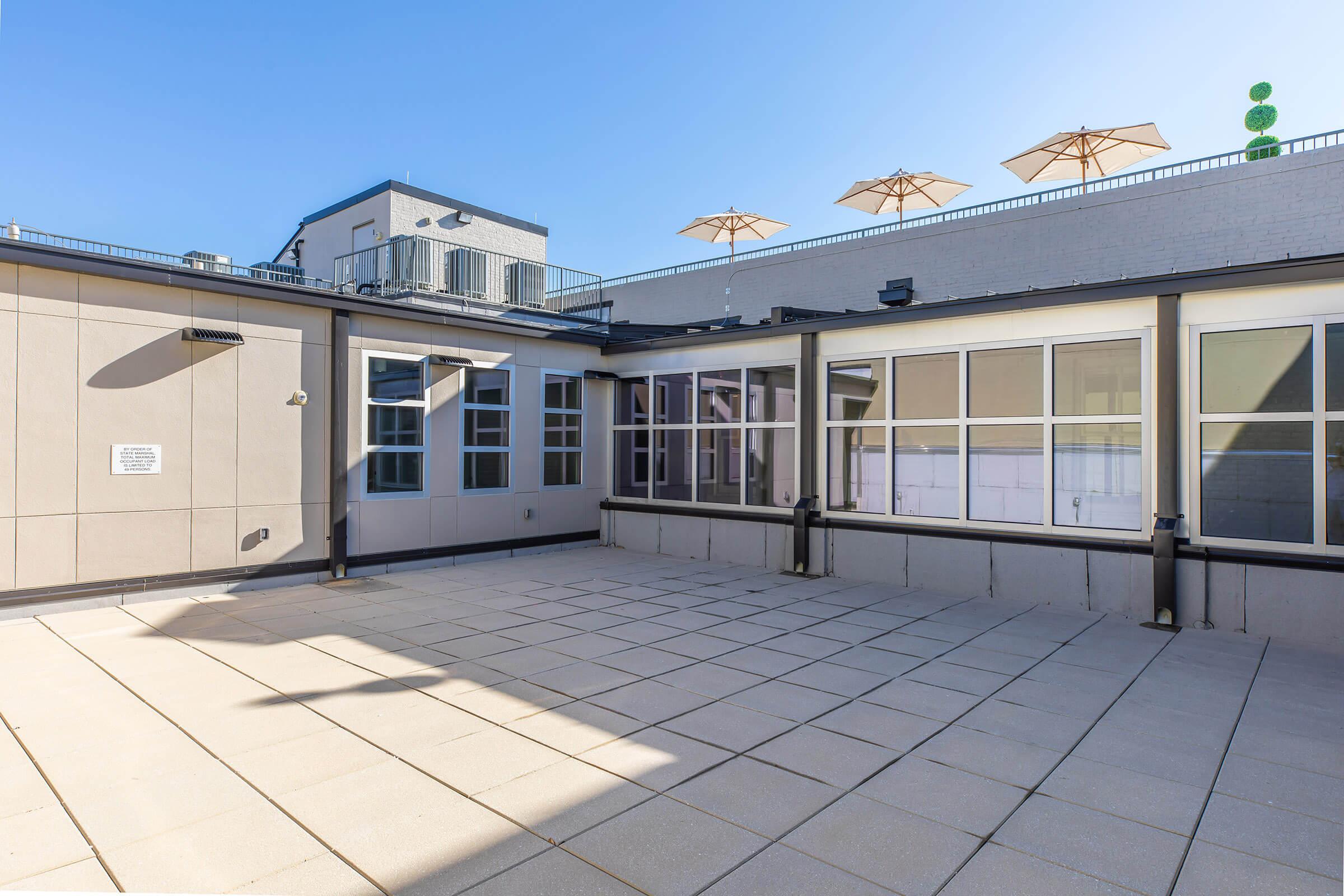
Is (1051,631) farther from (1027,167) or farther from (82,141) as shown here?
(82,141)

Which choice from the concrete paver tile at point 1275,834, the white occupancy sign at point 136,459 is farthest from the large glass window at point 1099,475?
the white occupancy sign at point 136,459

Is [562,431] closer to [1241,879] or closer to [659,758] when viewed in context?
[659,758]

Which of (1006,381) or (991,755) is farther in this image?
(1006,381)

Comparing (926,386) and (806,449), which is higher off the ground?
(926,386)

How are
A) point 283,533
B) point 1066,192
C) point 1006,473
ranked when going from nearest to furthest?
point 1006,473 → point 283,533 → point 1066,192

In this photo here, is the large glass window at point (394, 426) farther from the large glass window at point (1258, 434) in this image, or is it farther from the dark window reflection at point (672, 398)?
the large glass window at point (1258, 434)

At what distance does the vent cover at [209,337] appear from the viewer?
615 centimetres

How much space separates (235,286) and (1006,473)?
24.6 ft

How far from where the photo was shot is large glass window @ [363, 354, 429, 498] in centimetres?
753

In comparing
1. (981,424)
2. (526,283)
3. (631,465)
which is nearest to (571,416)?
(631,465)

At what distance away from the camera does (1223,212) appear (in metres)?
11.6

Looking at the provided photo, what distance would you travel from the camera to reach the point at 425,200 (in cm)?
1567

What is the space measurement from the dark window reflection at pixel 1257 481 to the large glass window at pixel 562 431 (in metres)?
6.93

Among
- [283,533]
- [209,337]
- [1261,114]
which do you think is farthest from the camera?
[1261,114]
